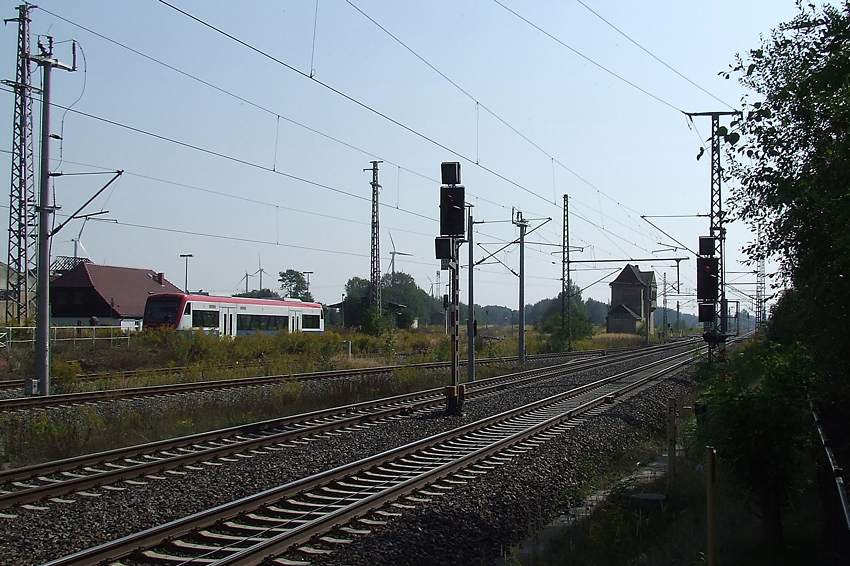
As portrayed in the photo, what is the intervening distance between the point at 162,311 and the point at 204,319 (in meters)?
2.00

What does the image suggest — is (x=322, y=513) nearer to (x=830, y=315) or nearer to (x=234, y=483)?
(x=234, y=483)

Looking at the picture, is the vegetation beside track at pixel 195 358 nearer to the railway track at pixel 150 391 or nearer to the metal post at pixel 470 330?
the railway track at pixel 150 391

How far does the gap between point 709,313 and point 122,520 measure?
64.5ft

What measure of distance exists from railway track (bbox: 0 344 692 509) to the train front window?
64.4ft

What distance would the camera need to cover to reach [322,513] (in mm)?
8703

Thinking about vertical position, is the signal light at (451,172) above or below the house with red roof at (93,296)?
above

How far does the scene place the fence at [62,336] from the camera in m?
28.3

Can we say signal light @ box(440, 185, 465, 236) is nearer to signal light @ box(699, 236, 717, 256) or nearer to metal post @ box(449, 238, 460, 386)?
metal post @ box(449, 238, 460, 386)

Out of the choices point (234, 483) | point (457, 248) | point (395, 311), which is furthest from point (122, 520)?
point (395, 311)

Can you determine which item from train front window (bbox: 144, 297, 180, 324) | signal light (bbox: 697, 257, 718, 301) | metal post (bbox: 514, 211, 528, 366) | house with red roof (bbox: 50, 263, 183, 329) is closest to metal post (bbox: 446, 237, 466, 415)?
signal light (bbox: 697, 257, 718, 301)

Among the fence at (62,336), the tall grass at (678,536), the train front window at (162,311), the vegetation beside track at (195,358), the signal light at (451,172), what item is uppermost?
the signal light at (451,172)

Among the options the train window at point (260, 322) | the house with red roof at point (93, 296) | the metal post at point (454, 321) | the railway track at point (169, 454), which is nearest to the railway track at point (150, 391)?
the railway track at point (169, 454)

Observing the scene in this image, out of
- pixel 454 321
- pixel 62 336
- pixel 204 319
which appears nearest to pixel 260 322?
pixel 204 319

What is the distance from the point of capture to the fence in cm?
2834
